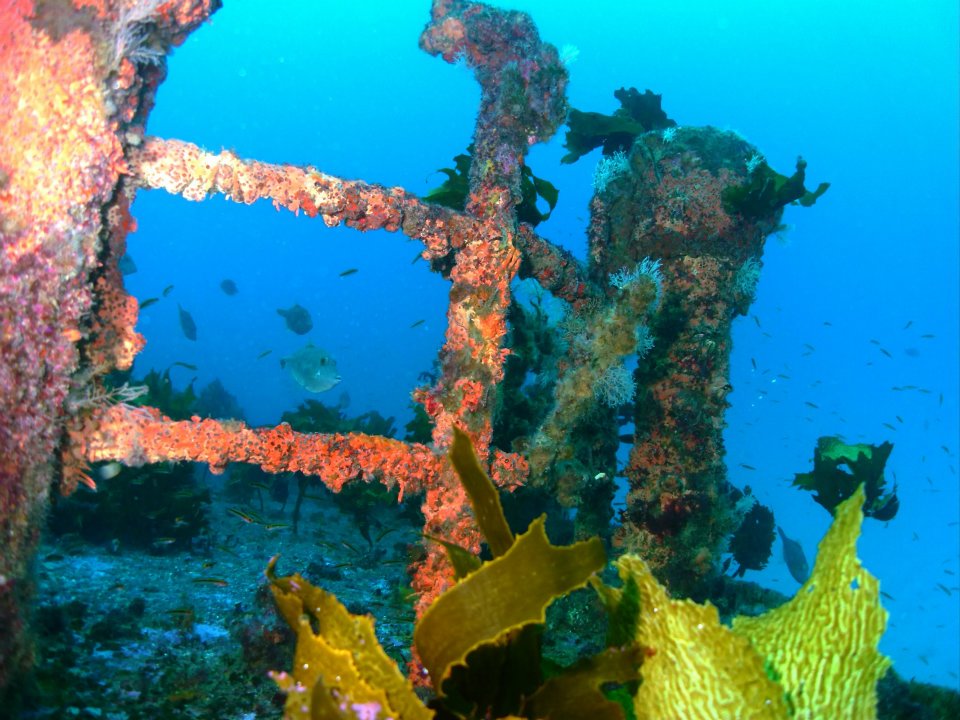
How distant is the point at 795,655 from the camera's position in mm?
1937

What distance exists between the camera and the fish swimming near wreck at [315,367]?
1184 cm

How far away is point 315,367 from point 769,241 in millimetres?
68863

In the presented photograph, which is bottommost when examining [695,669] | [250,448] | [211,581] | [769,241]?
[695,669]

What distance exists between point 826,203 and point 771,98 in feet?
64.7

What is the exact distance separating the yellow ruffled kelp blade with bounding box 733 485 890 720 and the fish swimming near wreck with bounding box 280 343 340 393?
35.2ft

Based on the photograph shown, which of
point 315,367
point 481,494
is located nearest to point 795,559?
point 481,494

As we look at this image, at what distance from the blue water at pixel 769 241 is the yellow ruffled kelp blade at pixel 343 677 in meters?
52.7

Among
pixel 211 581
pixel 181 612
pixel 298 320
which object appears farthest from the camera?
pixel 298 320

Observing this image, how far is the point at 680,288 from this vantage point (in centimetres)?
563

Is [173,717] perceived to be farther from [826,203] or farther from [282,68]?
[282,68]

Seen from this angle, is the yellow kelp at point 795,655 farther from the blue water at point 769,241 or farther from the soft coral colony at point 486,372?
the blue water at point 769,241

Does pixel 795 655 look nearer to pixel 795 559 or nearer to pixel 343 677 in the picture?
pixel 343 677

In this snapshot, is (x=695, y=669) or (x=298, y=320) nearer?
(x=695, y=669)

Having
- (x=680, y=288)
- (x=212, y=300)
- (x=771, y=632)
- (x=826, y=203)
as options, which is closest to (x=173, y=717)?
(x=771, y=632)
